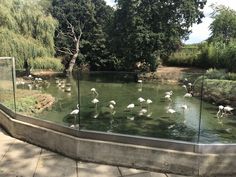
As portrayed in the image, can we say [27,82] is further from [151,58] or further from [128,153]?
[151,58]

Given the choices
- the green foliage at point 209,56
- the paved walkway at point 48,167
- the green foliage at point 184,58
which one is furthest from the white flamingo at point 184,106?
the green foliage at point 184,58

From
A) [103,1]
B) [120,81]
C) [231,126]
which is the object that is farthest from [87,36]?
[120,81]

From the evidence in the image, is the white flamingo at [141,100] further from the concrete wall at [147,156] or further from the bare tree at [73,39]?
the bare tree at [73,39]

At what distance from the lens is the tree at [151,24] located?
74.9ft

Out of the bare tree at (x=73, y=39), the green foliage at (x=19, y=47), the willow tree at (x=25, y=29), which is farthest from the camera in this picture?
the bare tree at (x=73, y=39)

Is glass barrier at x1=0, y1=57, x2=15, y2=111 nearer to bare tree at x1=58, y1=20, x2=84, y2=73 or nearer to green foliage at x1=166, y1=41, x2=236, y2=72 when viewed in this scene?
green foliage at x1=166, y1=41, x2=236, y2=72

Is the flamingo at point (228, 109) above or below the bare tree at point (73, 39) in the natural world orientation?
below

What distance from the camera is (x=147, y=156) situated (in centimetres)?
449

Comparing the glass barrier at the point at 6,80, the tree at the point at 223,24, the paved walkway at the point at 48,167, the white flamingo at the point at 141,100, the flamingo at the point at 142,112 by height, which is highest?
the tree at the point at 223,24

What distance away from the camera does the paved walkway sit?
4.35 metres

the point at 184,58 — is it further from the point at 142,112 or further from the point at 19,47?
the point at 142,112

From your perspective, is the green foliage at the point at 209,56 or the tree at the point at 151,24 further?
the tree at the point at 151,24

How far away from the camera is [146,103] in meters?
10.7

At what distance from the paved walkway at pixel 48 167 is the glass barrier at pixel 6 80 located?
10.2ft
